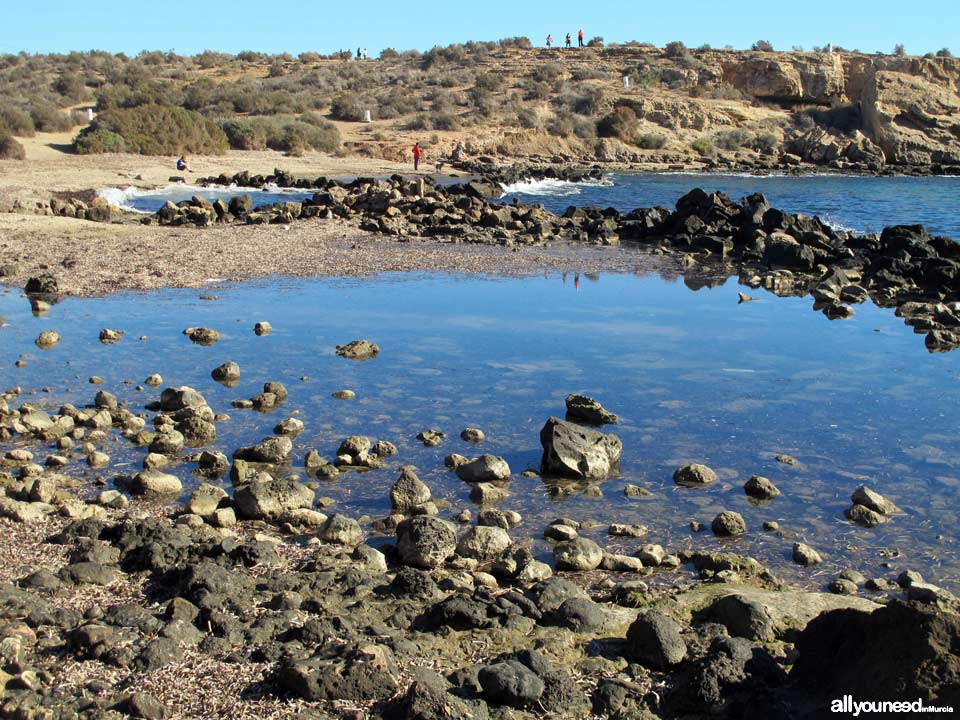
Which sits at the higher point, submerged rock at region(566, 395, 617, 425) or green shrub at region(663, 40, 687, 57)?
green shrub at region(663, 40, 687, 57)

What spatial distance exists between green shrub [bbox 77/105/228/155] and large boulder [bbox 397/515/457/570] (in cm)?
4115

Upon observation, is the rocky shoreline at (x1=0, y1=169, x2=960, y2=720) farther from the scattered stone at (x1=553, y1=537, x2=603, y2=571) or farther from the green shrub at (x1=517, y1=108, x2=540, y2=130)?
the green shrub at (x1=517, y1=108, x2=540, y2=130)

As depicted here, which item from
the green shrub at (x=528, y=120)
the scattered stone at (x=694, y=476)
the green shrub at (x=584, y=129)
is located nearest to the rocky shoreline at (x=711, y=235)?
the scattered stone at (x=694, y=476)

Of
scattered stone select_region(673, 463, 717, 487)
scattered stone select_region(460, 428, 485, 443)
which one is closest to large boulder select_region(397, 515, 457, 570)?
scattered stone select_region(673, 463, 717, 487)

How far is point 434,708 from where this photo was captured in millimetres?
5199

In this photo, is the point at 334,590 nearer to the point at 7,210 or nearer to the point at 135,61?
the point at 7,210

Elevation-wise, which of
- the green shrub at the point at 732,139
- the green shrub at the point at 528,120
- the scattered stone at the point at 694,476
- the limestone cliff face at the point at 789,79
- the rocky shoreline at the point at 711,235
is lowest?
the scattered stone at the point at 694,476

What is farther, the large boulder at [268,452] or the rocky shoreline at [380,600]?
the large boulder at [268,452]

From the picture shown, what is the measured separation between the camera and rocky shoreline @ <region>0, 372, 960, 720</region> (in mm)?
5301

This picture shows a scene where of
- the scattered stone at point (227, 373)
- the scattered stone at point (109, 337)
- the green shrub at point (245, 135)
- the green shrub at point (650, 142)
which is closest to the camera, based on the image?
the scattered stone at point (227, 373)

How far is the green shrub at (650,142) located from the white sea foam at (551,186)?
17.2 m

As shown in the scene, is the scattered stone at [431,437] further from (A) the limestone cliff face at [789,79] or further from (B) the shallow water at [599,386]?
(A) the limestone cliff face at [789,79]

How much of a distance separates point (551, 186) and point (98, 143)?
68.9 ft

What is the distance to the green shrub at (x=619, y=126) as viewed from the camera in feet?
231
